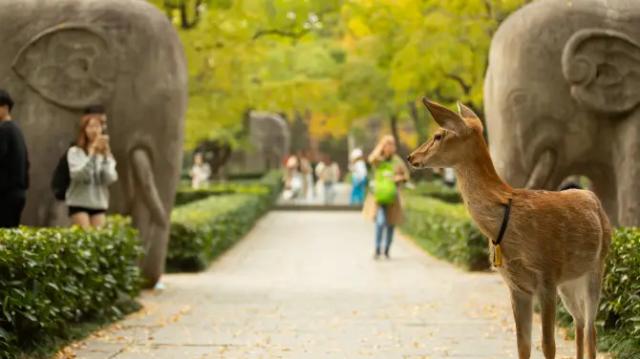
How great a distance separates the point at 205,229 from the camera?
1493cm

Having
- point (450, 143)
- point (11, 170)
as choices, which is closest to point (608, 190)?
point (450, 143)

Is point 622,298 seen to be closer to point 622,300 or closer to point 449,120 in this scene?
point 622,300

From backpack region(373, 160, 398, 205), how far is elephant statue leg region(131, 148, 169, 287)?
5505 millimetres

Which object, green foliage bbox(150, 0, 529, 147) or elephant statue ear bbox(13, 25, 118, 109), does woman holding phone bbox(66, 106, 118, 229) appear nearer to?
elephant statue ear bbox(13, 25, 118, 109)

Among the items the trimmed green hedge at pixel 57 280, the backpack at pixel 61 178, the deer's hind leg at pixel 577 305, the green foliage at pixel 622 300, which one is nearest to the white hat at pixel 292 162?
the trimmed green hedge at pixel 57 280

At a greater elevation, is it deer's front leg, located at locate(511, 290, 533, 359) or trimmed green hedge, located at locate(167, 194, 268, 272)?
deer's front leg, located at locate(511, 290, 533, 359)

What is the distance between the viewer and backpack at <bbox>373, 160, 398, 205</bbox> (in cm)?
1559

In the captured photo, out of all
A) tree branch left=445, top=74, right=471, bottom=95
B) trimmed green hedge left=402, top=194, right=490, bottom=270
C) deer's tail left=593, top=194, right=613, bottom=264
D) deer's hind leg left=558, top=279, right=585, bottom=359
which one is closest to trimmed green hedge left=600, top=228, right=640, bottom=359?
deer's hind leg left=558, top=279, right=585, bottom=359

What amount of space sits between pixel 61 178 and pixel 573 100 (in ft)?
14.6

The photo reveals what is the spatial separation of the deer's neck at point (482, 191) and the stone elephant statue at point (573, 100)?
3.98 meters

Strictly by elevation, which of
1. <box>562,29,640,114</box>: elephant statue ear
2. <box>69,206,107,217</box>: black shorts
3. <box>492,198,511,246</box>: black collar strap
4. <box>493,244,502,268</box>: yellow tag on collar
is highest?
<box>562,29,640,114</box>: elephant statue ear

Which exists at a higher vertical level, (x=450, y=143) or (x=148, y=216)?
(x=450, y=143)

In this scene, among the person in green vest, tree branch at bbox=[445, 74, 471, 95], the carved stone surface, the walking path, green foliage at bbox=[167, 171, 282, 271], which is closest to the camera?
the walking path

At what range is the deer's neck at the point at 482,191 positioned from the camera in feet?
16.8
